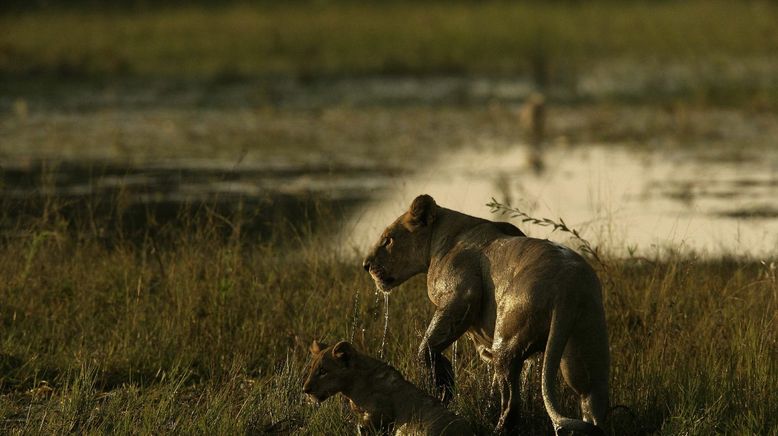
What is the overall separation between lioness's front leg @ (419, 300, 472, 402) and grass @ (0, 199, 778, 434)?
0.35m

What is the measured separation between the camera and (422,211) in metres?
5.74

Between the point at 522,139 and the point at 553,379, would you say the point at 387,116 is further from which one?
the point at 553,379

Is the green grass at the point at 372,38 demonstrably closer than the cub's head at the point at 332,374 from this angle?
No

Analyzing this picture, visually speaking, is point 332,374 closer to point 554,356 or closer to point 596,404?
point 554,356

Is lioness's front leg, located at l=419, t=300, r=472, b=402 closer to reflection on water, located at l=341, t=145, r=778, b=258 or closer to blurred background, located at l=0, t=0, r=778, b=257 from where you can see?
blurred background, located at l=0, t=0, r=778, b=257

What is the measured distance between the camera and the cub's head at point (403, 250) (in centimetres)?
580

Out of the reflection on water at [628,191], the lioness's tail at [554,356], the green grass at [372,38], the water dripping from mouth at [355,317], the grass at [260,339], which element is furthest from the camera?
the green grass at [372,38]

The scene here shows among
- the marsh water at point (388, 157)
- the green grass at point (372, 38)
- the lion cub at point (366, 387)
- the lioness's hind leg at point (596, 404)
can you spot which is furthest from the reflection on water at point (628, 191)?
the green grass at point (372, 38)

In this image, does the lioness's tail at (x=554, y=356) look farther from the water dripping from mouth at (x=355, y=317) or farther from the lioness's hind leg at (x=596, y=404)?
the water dripping from mouth at (x=355, y=317)

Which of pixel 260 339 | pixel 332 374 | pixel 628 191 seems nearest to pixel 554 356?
pixel 332 374

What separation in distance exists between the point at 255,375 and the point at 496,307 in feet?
8.34

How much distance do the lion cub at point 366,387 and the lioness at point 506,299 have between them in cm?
22

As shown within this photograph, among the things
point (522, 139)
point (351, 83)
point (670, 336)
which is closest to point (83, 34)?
point (351, 83)

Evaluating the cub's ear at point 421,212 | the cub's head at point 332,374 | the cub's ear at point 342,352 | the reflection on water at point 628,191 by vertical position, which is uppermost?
the cub's ear at point 421,212
